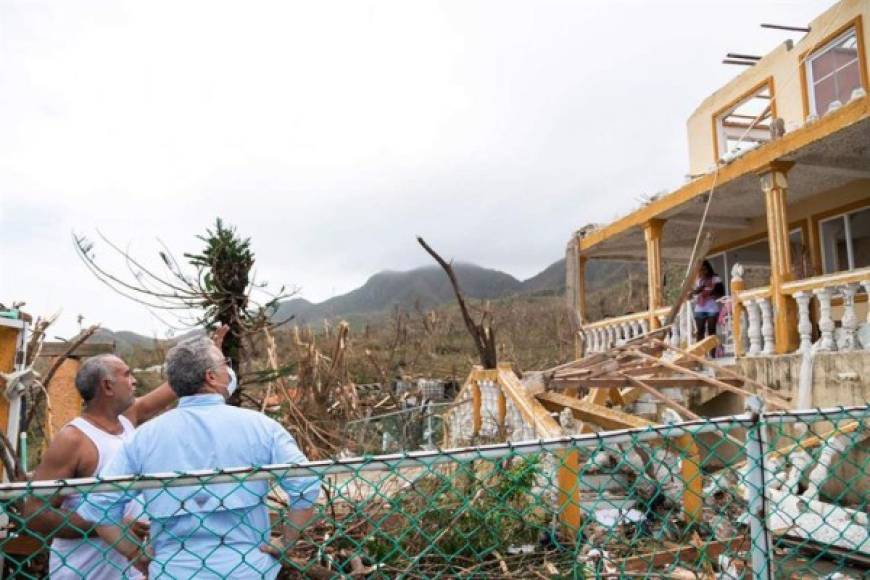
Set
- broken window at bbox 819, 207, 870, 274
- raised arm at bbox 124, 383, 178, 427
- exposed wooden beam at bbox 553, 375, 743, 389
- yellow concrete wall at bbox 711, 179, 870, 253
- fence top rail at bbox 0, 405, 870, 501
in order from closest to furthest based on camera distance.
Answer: fence top rail at bbox 0, 405, 870, 501 → raised arm at bbox 124, 383, 178, 427 → exposed wooden beam at bbox 553, 375, 743, 389 → yellow concrete wall at bbox 711, 179, 870, 253 → broken window at bbox 819, 207, 870, 274

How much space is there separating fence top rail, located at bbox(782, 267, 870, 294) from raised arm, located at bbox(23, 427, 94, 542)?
7.05 metres

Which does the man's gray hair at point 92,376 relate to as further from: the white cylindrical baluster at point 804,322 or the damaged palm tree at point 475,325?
the white cylindrical baluster at point 804,322

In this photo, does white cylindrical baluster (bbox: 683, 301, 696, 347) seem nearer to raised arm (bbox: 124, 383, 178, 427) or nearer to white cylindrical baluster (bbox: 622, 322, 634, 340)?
white cylindrical baluster (bbox: 622, 322, 634, 340)

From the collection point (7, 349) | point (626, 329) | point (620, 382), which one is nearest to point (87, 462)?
point (7, 349)

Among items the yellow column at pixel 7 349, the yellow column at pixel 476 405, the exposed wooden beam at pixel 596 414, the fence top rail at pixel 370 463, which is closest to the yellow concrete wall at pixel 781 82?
the exposed wooden beam at pixel 596 414

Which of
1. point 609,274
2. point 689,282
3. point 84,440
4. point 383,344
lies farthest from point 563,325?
point 609,274

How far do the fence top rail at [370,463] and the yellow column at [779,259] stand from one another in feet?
19.2

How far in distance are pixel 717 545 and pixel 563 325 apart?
58.3ft

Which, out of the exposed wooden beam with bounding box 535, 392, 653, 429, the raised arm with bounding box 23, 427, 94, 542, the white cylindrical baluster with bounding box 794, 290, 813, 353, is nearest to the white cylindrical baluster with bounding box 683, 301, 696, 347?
the white cylindrical baluster with bounding box 794, 290, 813, 353

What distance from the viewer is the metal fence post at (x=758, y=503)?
2146 millimetres

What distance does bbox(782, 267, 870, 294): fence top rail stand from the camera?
6.57 metres

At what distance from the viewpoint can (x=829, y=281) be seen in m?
7.02

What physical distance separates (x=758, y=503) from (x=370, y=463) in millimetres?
1323

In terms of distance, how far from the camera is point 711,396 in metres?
7.80
